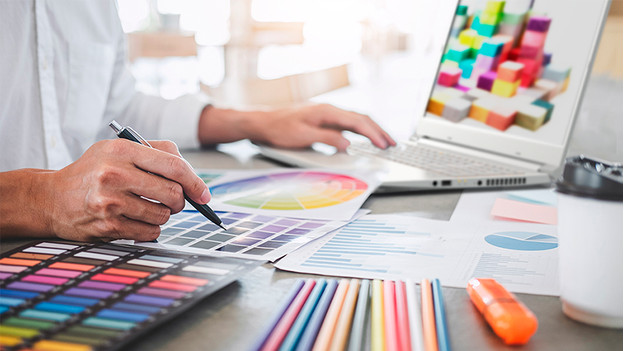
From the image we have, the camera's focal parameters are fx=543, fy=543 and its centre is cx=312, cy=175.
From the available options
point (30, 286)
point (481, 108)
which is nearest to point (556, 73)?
point (481, 108)

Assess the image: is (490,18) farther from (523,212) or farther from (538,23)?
(523,212)

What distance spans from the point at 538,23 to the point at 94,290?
2.57ft

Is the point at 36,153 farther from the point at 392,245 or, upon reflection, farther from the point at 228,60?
the point at 228,60

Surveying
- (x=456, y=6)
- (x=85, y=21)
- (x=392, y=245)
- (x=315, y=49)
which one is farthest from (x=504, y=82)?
(x=315, y=49)

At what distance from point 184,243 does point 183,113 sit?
570 mm

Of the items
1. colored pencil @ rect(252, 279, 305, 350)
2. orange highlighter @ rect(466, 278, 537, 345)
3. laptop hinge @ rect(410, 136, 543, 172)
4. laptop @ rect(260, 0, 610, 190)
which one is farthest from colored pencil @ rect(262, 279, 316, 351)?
laptop hinge @ rect(410, 136, 543, 172)

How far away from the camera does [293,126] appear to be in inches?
38.5

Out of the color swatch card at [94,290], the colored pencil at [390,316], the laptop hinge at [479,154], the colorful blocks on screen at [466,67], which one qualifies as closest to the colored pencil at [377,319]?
the colored pencil at [390,316]

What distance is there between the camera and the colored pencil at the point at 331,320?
1.04 ft

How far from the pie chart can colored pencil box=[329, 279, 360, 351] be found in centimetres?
20

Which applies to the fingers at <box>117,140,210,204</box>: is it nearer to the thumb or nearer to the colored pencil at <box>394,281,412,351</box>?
the colored pencil at <box>394,281,412,351</box>

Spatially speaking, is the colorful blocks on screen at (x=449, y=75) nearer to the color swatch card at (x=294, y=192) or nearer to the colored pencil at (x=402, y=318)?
the color swatch card at (x=294, y=192)

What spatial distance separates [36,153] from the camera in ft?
2.85

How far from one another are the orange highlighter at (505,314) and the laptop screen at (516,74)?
508 mm
